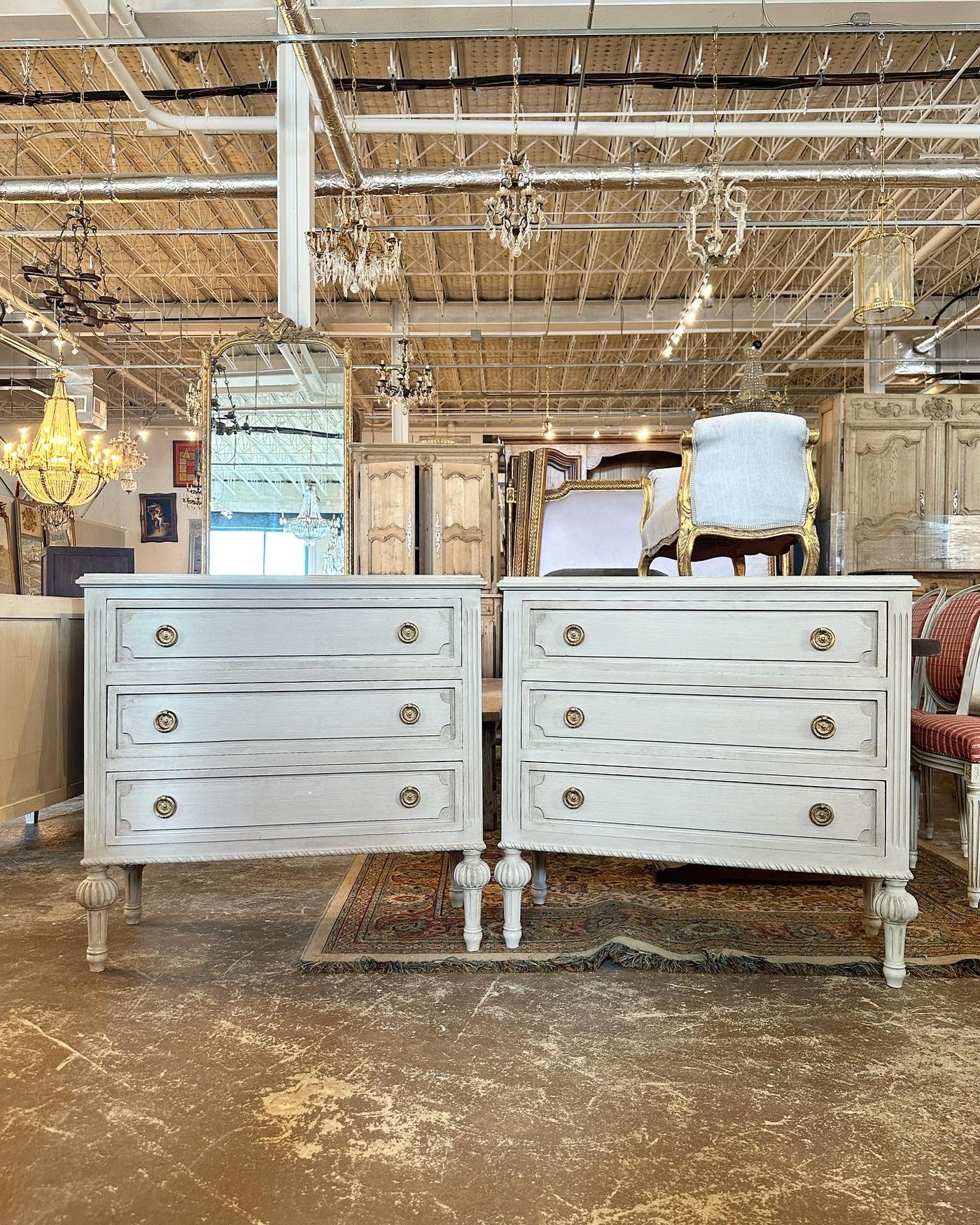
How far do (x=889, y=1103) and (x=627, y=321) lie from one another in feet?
37.0

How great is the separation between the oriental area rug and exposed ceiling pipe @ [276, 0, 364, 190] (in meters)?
3.70

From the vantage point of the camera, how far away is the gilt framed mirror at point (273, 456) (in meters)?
3.58

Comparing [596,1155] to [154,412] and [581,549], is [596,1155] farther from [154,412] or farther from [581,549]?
[154,412]

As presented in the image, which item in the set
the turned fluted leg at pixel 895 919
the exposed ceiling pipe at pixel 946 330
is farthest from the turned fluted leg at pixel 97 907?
the exposed ceiling pipe at pixel 946 330

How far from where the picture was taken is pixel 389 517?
32.5ft

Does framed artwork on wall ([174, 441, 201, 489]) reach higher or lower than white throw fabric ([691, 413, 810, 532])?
higher

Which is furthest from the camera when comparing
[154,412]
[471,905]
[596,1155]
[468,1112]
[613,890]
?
[154,412]

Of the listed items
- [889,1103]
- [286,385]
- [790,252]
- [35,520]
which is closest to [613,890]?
[889,1103]

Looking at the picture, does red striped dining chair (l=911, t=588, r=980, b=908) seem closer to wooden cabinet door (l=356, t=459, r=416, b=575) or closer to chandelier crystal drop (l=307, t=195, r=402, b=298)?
chandelier crystal drop (l=307, t=195, r=402, b=298)

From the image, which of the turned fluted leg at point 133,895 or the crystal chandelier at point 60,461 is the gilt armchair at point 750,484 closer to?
the turned fluted leg at point 133,895

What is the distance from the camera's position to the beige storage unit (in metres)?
9.45

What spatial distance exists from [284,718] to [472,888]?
76 cm

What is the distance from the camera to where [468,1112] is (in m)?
A: 1.66

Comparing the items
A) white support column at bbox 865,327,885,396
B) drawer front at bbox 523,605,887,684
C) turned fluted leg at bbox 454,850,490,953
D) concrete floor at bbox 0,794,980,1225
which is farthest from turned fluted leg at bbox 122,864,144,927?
white support column at bbox 865,327,885,396
